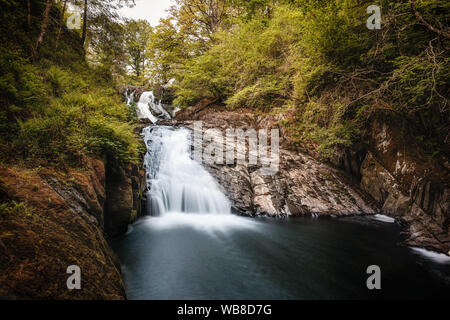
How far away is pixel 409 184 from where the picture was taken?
6.55 m

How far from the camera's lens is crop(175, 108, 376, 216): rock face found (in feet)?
25.5

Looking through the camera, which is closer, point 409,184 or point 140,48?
point 409,184

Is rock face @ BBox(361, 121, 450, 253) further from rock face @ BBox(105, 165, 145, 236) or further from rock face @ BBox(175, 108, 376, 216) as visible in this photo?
rock face @ BBox(105, 165, 145, 236)

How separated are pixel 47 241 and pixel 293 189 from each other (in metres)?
7.76

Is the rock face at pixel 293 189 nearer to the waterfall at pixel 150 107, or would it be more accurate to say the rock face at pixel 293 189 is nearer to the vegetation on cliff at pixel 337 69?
the vegetation on cliff at pixel 337 69

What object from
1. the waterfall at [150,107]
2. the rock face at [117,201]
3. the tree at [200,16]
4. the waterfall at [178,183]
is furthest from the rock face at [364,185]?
the tree at [200,16]

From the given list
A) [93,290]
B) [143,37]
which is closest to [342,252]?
[93,290]

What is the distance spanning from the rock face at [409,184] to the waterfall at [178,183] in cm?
611

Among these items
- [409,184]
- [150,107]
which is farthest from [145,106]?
[409,184]

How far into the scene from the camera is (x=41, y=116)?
404 centimetres

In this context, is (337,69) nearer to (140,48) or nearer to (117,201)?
(117,201)

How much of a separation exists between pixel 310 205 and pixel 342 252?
268 cm

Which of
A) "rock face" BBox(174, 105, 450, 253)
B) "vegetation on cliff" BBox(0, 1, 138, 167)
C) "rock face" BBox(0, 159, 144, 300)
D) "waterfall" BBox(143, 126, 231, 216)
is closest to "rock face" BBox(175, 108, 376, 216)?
"rock face" BBox(174, 105, 450, 253)

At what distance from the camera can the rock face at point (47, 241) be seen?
174cm
